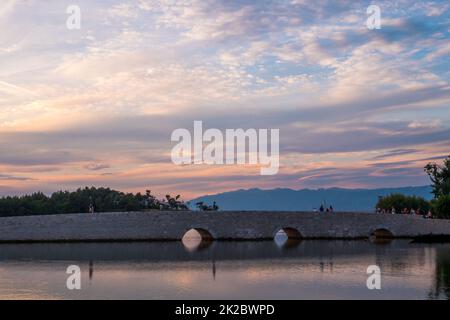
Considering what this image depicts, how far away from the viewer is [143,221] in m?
33.2

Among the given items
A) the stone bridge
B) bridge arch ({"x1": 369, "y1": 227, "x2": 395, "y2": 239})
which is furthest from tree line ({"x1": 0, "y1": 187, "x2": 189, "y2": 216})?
bridge arch ({"x1": 369, "y1": 227, "x2": 395, "y2": 239})

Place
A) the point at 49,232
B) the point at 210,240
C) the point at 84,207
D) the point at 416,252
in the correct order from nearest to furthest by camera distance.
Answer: the point at 416,252
the point at 49,232
the point at 210,240
the point at 84,207

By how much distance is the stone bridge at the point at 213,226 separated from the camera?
3259 centimetres

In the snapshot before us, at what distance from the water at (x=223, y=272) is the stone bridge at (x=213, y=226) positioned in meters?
3.46

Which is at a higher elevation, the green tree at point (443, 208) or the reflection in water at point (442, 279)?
the green tree at point (443, 208)

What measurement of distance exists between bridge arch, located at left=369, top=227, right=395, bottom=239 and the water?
8380mm

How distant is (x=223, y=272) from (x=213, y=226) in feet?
50.7

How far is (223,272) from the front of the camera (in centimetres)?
1902

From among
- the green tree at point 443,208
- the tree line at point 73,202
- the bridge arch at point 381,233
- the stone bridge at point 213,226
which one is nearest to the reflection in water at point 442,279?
the stone bridge at point 213,226

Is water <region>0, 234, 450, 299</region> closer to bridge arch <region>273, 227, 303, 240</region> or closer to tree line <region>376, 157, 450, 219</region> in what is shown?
bridge arch <region>273, 227, 303, 240</region>

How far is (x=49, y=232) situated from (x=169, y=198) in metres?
37.1

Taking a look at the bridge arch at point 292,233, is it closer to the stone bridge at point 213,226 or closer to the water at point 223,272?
the stone bridge at point 213,226
